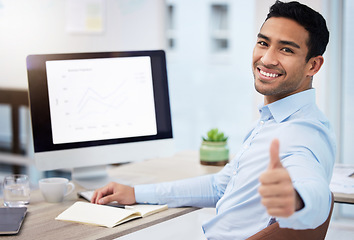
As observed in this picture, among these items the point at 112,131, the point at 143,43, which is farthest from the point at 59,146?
the point at 143,43

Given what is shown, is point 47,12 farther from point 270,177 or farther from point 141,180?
point 270,177

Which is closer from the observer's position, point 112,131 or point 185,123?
point 112,131

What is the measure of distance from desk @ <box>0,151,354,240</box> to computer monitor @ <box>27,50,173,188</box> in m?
0.12

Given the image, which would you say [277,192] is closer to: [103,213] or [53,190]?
[103,213]

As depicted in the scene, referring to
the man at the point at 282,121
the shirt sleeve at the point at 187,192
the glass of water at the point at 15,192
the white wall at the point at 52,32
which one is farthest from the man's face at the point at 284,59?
the white wall at the point at 52,32

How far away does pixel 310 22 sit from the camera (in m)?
1.51

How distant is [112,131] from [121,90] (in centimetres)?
17

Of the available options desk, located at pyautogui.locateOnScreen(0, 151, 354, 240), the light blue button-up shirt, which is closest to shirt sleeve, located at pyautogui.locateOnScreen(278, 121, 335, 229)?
the light blue button-up shirt

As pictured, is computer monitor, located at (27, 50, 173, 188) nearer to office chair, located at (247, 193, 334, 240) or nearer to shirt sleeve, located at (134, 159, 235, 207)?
shirt sleeve, located at (134, 159, 235, 207)

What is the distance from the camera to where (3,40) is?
15.1ft

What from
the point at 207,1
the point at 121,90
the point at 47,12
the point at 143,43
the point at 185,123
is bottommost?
the point at 185,123

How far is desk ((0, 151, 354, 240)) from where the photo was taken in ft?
4.98

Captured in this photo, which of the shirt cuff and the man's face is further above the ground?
the man's face

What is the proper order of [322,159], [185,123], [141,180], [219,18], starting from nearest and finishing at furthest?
[322,159], [141,180], [185,123], [219,18]
